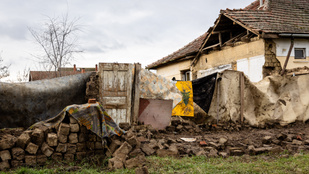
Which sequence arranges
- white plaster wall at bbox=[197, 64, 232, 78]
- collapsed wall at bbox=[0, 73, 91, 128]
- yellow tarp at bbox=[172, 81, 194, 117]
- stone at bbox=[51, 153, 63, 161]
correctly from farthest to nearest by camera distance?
white plaster wall at bbox=[197, 64, 232, 78], yellow tarp at bbox=[172, 81, 194, 117], collapsed wall at bbox=[0, 73, 91, 128], stone at bbox=[51, 153, 63, 161]

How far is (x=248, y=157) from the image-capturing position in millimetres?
5246

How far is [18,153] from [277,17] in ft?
39.4

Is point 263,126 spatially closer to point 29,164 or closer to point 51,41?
point 29,164

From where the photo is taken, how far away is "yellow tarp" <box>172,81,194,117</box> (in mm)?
8445

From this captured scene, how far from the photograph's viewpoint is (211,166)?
451 centimetres

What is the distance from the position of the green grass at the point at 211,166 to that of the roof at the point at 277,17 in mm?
7359

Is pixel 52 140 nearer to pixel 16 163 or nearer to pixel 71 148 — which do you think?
pixel 71 148

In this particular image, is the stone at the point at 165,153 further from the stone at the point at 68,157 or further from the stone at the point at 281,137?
the stone at the point at 281,137

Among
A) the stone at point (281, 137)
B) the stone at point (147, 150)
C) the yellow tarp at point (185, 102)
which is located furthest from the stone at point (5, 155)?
the stone at point (281, 137)

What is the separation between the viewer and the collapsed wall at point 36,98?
19.9ft

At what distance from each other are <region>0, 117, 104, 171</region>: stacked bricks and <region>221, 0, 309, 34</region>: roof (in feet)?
28.5

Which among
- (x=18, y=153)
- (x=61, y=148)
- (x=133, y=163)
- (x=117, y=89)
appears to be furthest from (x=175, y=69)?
(x=18, y=153)

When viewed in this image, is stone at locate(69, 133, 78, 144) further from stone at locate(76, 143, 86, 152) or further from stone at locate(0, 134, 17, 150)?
stone at locate(0, 134, 17, 150)

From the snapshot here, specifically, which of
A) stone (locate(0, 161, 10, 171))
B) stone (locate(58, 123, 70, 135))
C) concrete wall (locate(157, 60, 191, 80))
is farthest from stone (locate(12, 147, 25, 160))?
concrete wall (locate(157, 60, 191, 80))
